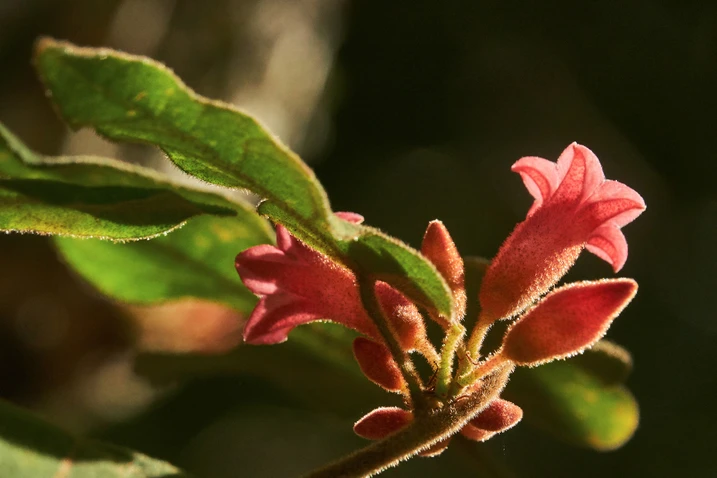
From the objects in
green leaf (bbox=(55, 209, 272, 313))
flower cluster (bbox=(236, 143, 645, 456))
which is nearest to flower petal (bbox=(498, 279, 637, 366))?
flower cluster (bbox=(236, 143, 645, 456))

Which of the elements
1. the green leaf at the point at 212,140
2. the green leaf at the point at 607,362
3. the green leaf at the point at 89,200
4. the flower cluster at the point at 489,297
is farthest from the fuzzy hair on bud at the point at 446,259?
the green leaf at the point at 607,362

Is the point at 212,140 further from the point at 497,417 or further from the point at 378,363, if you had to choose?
the point at 497,417

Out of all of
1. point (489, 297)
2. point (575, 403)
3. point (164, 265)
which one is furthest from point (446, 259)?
point (575, 403)

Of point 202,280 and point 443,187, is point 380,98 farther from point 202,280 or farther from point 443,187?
point 202,280

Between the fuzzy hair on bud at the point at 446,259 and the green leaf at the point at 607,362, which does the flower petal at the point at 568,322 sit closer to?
the fuzzy hair on bud at the point at 446,259

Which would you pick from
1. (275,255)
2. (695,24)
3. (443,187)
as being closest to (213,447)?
(443,187)
